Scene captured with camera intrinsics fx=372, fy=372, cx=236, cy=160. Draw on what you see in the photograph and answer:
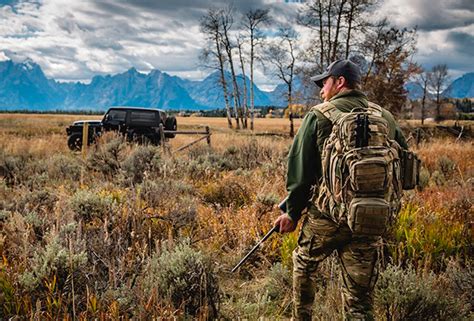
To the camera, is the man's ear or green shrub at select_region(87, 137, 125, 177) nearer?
the man's ear

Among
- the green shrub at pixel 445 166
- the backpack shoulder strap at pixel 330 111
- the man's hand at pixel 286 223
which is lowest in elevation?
the green shrub at pixel 445 166

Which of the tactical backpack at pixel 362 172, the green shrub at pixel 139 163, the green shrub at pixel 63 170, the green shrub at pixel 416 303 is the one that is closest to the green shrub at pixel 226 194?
the green shrub at pixel 139 163

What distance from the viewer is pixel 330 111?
7.68 ft

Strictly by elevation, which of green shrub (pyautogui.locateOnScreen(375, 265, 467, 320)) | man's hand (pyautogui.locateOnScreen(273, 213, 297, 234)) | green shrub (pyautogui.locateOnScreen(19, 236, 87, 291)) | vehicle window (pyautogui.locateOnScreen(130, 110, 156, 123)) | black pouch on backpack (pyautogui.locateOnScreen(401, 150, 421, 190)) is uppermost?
vehicle window (pyautogui.locateOnScreen(130, 110, 156, 123))

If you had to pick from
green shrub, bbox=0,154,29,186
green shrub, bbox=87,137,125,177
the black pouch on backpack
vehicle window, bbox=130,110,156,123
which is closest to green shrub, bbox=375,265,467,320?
the black pouch on backpack

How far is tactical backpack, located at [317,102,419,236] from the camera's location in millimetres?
2006

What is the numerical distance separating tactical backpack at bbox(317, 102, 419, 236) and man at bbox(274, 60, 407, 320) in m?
0.21

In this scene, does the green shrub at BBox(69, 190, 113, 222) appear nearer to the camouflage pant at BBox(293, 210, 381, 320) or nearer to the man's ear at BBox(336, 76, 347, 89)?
the camouflage pant at BBox(293, 210, 381, 320)

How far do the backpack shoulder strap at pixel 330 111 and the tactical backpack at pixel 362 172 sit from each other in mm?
69

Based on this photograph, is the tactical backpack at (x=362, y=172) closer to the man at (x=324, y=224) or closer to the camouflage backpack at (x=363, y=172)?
the camouflage backpack at (x=363, y=172)

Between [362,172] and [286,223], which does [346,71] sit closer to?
[362,172]

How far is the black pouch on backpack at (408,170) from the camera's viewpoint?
2.44 metres

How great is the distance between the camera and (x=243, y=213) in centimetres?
487

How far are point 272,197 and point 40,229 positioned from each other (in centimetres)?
292
